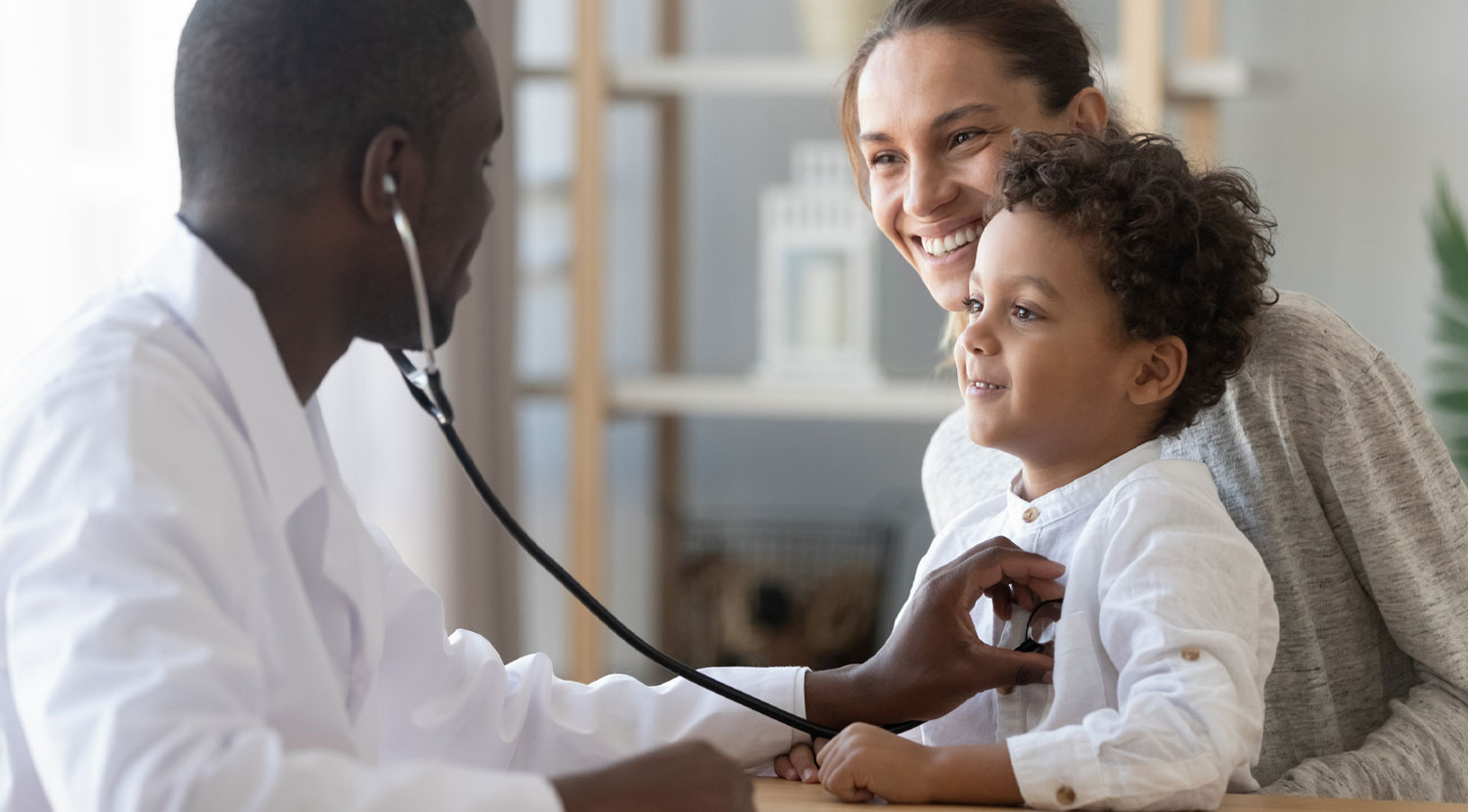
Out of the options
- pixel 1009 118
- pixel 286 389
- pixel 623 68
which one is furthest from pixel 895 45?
pixel 623 68

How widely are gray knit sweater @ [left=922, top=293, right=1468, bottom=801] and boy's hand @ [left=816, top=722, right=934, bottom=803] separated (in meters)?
0.33

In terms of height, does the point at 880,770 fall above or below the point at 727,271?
below

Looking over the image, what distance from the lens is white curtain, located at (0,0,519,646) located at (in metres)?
1.77

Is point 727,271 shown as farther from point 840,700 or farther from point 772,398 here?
point 840,700

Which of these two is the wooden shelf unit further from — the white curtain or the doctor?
the doctor

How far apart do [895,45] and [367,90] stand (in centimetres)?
78

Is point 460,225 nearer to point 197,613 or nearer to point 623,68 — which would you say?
point 197,613

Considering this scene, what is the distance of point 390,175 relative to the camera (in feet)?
2.47

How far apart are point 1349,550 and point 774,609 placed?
189 cm

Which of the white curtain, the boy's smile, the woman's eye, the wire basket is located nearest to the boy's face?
the boy's smile

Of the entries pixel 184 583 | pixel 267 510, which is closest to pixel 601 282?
pixel 267 510

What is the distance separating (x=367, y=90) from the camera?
29.4 inches

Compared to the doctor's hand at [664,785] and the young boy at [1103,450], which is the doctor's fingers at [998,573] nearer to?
the young boy at [1103,450]

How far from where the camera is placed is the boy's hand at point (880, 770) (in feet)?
2.70
